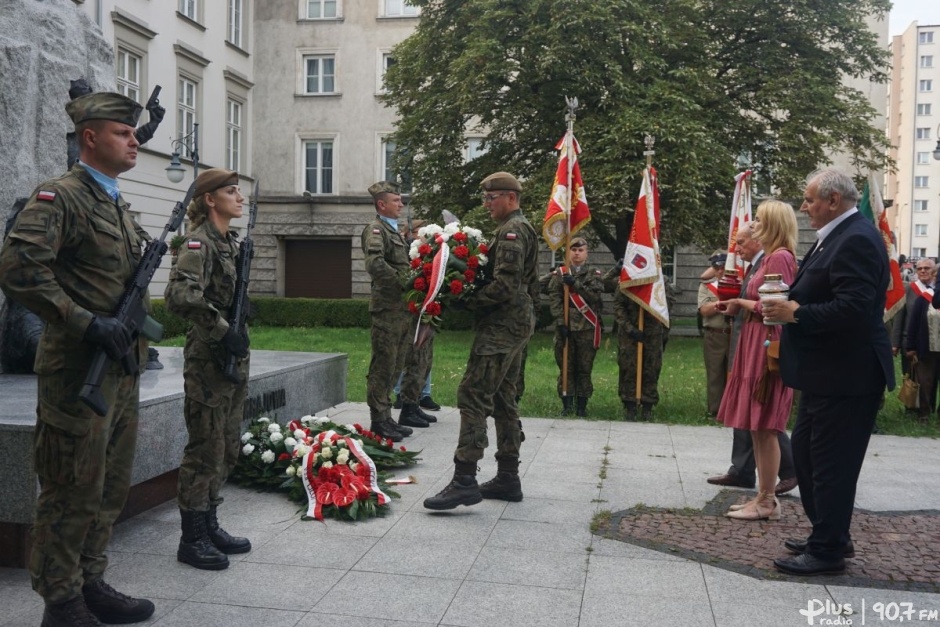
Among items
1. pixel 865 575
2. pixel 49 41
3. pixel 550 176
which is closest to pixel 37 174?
pixel 49 41

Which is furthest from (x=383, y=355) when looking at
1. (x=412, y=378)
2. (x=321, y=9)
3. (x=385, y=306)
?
(x=321, y=9)

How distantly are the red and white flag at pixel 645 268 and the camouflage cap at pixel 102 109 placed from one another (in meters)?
7.06

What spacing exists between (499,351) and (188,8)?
25.2m

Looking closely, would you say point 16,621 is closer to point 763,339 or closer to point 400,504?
point 400,504

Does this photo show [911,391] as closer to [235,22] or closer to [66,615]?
[66,615]

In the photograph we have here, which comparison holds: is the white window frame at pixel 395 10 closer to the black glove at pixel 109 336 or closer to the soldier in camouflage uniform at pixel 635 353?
the soldier in camouflage uniform at pixel 635 353

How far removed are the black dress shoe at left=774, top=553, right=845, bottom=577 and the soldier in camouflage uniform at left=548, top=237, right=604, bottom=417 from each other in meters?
5.58

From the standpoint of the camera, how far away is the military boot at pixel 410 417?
9.56 m

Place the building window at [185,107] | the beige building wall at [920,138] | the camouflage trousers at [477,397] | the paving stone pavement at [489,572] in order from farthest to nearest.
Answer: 1. the beige building wall at [920,138]
2. the building window at [185,107]
3. the camouflage trousers at [477,397]
4. the paving stone pavement at [489,572]

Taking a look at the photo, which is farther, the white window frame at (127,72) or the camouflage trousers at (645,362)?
the white window frame at (127,72)

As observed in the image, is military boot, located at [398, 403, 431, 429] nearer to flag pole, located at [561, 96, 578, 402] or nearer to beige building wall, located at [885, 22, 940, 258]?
flag pole, located at [561, 96, 578, 402]

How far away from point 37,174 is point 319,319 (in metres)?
20.6

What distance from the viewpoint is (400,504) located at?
6273 millimetres

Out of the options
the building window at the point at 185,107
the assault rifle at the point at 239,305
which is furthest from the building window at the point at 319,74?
the assault rifle at the point at 239,305
